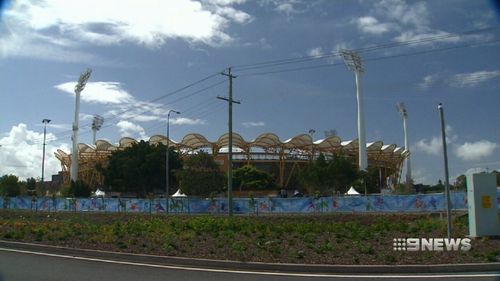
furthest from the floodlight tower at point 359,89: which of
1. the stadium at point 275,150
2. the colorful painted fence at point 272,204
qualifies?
the colorful painted fence at point 272,204

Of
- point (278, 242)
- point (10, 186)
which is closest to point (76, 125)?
point (10, 186)

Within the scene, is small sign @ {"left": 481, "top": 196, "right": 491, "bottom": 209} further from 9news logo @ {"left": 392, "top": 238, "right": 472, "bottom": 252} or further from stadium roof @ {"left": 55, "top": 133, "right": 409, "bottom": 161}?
stadium roof @ {"left": 55, "top": 133, "right": 409, "bottom": 161}

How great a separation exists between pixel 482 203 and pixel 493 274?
6804 mm

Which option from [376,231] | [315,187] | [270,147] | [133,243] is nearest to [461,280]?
[376,231]

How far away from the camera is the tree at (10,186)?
8994cm

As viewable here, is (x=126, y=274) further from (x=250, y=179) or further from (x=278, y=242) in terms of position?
(x=250, y=179)

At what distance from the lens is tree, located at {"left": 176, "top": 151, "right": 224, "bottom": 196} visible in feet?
207

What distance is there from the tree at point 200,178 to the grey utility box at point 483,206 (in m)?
47.0

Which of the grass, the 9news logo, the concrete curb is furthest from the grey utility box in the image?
the concrete curb

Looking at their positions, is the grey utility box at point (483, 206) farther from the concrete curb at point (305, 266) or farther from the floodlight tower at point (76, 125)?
the floodlight tower at point (76, 125)

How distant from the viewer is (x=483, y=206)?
17547 mm

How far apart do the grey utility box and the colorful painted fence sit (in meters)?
15.4

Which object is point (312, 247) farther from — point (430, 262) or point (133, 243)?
point (133, 243)

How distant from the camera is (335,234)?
19344mm
